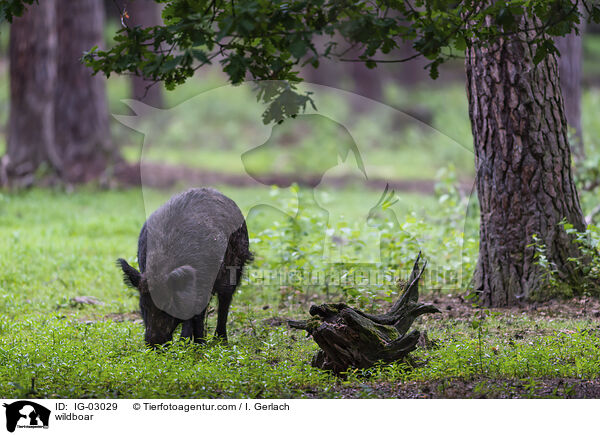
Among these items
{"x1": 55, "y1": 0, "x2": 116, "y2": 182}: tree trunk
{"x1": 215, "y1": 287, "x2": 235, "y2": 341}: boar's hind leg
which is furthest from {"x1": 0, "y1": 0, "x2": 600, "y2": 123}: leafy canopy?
{"x1": 55, "y1": 0, "x2": 116, "y2": 182}: tree trunk

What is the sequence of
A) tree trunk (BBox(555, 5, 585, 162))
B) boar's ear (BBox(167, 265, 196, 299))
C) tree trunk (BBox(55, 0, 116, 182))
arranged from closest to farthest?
boar's ear (BBox(167, 265, 196, 299)) → tree trunk (BBox(555, 5, 585, 162)) → tree trunk (BBox(55, 0, 116, 182))

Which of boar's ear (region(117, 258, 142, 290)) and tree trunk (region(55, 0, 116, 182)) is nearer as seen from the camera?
boar's ear (region(117, 258, 142, 290))

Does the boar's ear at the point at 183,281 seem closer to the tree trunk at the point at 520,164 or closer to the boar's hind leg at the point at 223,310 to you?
the boar's hind leg at the point at 223,310

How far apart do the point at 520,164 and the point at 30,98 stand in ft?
39.3

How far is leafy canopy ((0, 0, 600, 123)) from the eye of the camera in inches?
194

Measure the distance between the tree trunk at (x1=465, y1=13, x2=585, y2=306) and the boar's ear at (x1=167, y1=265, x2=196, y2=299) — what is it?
11.3 ft

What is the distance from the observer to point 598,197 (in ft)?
41.7

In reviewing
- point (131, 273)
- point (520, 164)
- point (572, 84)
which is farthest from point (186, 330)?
point (572, 84)

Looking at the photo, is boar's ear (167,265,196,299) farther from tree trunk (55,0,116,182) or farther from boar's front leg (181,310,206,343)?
tree trunk (55,0,116,182)

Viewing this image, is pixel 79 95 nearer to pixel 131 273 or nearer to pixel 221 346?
pixel 131 273

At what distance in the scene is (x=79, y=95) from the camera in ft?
60.3

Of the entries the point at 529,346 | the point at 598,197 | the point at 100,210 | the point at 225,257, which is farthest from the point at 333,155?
the point at 100,210

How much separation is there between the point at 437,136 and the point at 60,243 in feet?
47.8
